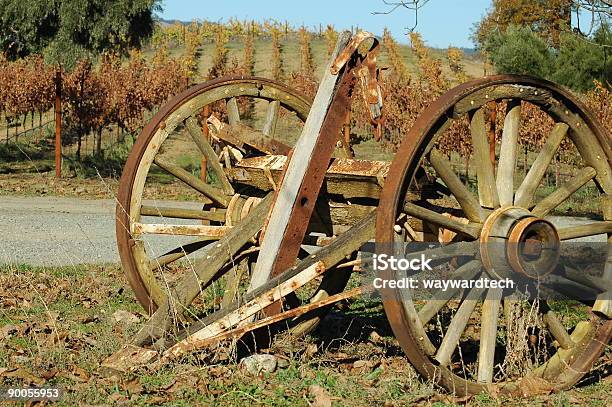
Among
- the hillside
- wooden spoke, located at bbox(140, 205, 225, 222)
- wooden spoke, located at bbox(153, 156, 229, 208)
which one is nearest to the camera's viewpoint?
wooden spoke, located at bbox(140, 205, 225, 222)

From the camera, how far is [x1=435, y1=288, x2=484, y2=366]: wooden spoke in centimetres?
A: 379

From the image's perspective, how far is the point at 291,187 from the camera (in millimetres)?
4156

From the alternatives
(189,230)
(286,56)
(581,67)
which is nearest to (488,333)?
(189,230)

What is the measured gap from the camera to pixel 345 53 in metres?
4.20

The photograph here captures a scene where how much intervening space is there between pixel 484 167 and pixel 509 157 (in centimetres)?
23

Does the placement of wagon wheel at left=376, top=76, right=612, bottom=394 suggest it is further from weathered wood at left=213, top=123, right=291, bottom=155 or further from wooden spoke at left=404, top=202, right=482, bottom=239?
weathered wood at left=213, top=123, right=291, bottom=155

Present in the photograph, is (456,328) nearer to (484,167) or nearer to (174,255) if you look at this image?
(484,167)

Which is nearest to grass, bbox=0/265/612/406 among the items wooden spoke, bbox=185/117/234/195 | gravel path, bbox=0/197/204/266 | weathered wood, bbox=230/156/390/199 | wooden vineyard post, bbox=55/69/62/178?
weathered wood, bbox=230/156/390/199

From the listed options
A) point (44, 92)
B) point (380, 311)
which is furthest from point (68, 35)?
point (380, 311)

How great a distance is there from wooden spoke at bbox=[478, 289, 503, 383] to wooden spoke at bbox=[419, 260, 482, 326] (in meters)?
0.14

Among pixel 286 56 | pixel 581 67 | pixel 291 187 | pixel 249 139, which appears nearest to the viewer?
pixel 291 187

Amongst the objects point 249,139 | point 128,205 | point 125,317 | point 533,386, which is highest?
point 249,139

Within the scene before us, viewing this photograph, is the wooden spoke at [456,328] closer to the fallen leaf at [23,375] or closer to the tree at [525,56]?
the fallen leaf at [23,375]

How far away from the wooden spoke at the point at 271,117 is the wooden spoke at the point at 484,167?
1659 mm
